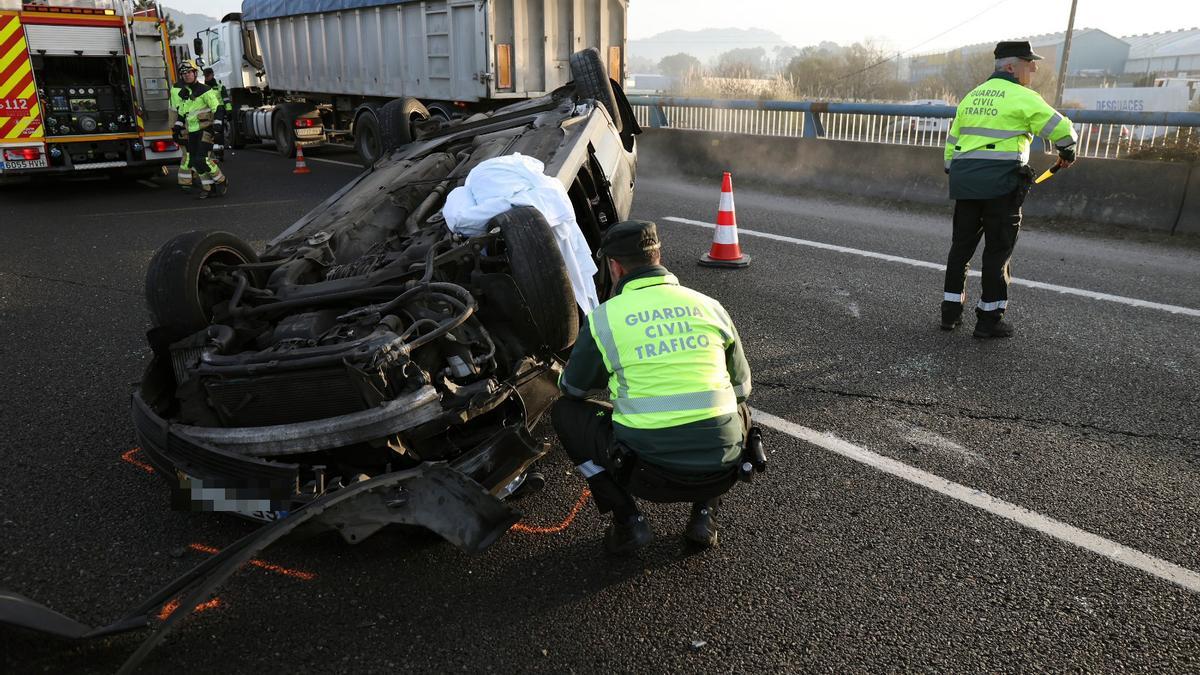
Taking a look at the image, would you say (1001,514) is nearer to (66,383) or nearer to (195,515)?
(195,515)

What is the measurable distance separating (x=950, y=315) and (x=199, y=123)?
9.42 meters

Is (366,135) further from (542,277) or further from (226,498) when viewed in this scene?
(226,498)

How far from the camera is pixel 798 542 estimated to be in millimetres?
3049

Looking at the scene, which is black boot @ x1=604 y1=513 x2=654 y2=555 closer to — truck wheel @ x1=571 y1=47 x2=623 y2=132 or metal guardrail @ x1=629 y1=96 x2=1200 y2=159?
truck wheel @ x1=571 y1=47 x2=623 y2=132

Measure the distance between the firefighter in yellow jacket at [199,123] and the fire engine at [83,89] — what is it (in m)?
0.56

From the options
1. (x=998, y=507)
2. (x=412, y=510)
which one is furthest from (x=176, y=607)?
(x=998, y=507)

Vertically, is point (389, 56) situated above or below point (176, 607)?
above

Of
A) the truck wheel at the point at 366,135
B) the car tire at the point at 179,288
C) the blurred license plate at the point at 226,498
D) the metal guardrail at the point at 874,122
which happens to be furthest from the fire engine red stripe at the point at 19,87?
the blurred license plate at the point at 226,498

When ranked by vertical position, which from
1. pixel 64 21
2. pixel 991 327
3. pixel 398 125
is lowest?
pixel 991 327

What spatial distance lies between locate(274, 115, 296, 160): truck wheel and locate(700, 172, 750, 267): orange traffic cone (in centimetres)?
1104

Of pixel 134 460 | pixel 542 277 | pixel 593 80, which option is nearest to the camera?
pixel 542 277

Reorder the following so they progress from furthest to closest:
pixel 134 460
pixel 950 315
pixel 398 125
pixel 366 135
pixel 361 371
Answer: pixel 366 135
pixel 398 125
pixel 950 315
pixel 134 460
pixel 361 371

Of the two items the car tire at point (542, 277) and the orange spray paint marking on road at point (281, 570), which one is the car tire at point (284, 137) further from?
the orange spray paint marking on road at point (281, 570)

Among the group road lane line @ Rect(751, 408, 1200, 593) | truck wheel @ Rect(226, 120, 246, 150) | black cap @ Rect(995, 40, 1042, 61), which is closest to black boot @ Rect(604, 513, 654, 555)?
road lane line @ Rect(751, 408, 1200, 593)
